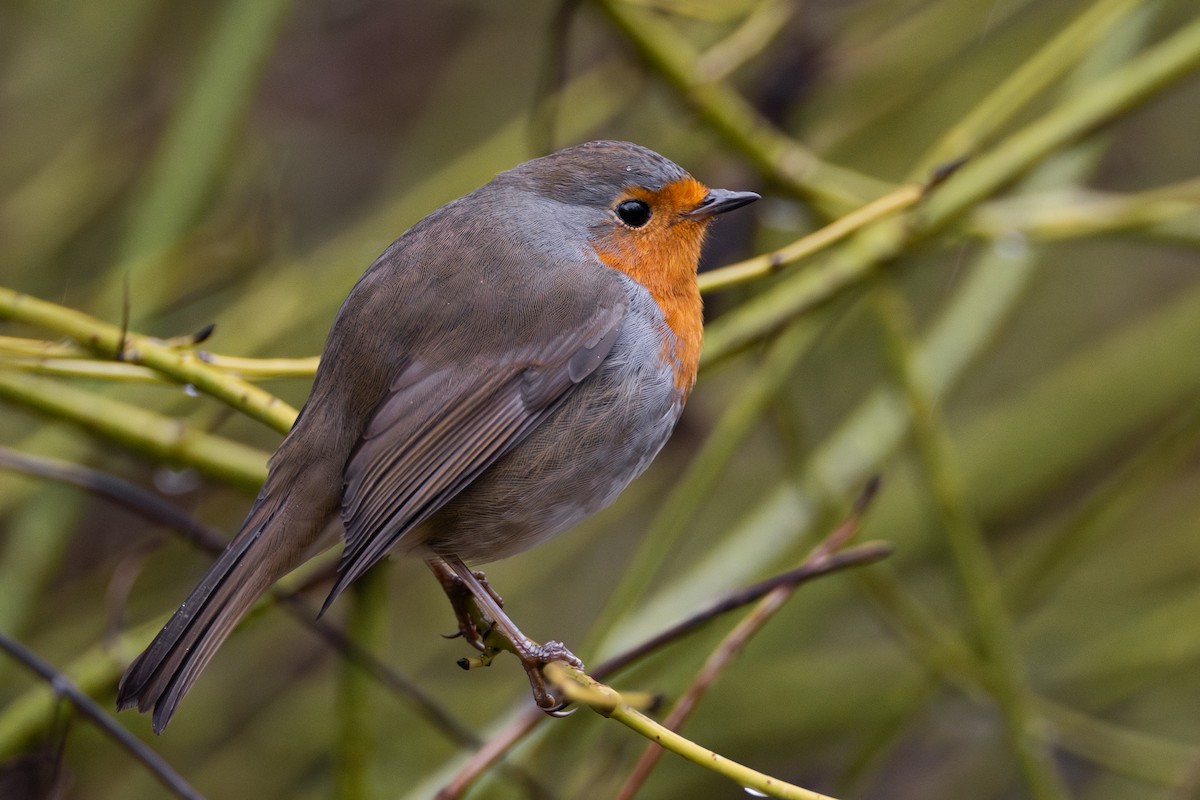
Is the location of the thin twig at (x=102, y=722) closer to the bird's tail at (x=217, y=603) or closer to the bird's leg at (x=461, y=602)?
the bird's tail at (x=217, y=603)

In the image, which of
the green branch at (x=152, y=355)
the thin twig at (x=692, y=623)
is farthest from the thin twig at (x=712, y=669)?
the green branch at (x=152, y=355)

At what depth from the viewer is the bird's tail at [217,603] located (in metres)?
2.12

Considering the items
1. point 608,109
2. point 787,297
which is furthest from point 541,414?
point 608,109

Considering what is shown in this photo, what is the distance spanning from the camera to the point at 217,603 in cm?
225

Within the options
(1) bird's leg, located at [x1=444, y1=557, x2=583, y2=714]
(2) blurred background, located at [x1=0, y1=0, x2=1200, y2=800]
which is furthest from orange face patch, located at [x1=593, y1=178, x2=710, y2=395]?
(1) bird's leg, located at [x1=444, y1=557, x2=583, y2=714]

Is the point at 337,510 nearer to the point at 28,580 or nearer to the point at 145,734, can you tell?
the point at 28,580

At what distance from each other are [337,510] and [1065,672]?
2296mm

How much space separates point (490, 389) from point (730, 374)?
2.01 m

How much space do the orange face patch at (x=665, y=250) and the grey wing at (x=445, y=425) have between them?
104 millimetres

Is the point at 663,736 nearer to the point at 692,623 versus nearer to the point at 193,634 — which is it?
the point at 692,623

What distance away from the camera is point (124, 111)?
450cm

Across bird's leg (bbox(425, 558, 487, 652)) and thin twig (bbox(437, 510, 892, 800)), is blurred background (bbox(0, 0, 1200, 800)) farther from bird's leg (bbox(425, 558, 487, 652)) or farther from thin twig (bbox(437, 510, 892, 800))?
thin twig (bbox(437, 510, 892, 800))

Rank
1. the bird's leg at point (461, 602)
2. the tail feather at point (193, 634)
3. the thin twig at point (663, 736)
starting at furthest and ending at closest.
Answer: the bird's leg at point (461, 602) → the tail feather at point (193, 634) → the thin twig at point (663, 736)

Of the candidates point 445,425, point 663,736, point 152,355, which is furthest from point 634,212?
point 663,736
